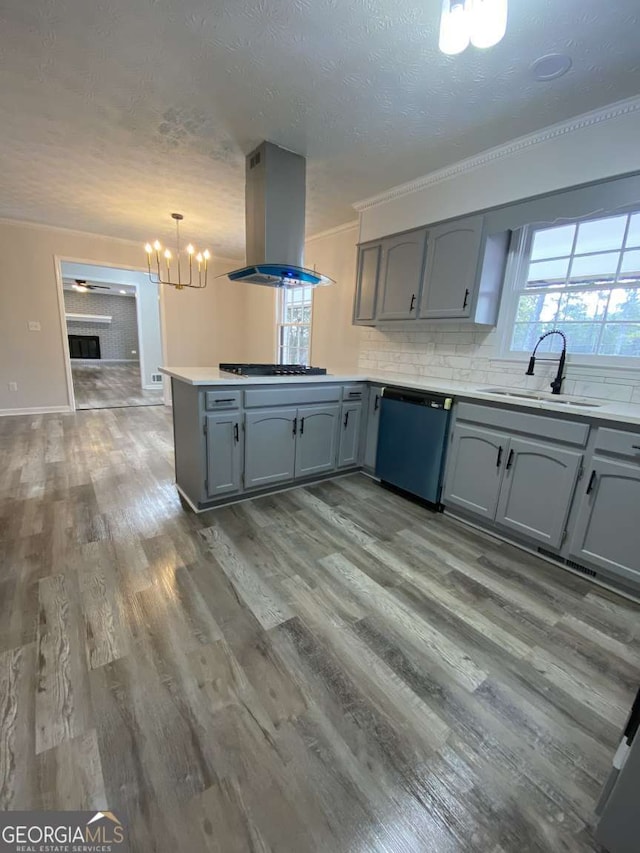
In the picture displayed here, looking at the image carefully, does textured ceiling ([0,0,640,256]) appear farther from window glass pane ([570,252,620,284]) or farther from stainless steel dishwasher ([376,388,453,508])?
stainless steel dishwasher ([376,388,453,508])

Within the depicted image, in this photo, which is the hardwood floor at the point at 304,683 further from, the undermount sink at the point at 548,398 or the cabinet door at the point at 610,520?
the undermount sink at the point at 548,398

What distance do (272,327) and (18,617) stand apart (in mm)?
4892

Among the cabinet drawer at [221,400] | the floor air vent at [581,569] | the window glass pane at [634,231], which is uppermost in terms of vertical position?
the window glass pane at [634,231]

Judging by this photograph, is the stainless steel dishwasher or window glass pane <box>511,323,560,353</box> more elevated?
window glass pane <box>511,323,560,353</box>

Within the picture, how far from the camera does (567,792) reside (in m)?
1.03

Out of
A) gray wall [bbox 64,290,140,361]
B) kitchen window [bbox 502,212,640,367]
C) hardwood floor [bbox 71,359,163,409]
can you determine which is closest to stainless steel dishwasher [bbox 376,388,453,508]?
kitchen window [bbox 502,212,640,367]

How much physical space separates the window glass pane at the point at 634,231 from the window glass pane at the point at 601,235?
3 cm

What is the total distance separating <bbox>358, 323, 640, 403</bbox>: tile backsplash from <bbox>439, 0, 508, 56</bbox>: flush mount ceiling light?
188cm

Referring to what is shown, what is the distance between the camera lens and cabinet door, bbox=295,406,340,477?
9.48 feet

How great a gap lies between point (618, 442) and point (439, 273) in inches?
68.6

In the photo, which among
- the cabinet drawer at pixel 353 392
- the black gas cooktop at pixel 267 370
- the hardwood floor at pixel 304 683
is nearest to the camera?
the hardwood floor at pixel 304 683

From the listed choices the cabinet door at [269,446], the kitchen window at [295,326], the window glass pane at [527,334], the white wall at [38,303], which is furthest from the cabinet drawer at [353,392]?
the white wall at [38,303]

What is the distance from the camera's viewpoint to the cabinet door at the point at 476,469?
2312 mm

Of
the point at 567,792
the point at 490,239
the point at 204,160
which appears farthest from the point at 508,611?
the point at 204,160
